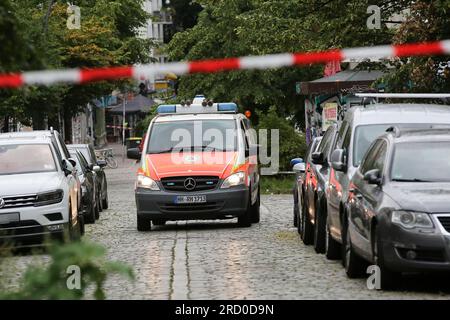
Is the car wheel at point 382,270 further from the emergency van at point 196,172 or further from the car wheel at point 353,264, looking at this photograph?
the emergency van at point 196,172

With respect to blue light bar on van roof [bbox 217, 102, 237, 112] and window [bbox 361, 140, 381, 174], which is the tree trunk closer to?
blue light bar on van roof [bbox 217, 102, 237, 112]

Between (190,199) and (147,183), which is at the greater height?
(147,183)

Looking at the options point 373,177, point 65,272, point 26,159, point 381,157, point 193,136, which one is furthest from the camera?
point 193,136

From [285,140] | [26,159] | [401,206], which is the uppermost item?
[401,206]

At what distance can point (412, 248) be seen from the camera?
11938mm

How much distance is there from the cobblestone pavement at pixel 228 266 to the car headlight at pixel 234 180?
727 mm

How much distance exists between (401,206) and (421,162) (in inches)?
52.6

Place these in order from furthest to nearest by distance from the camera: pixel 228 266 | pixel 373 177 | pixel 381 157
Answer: pixel 228 266 → pixel 381 157 → pixel 373 177

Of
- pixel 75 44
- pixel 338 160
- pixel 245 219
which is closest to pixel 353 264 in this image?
pixel 338 160

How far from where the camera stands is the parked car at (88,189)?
1001 inches

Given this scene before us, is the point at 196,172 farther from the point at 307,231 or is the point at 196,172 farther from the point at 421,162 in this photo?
the point at 421,162

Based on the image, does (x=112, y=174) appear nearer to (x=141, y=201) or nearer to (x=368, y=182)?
(x=141, y=201)

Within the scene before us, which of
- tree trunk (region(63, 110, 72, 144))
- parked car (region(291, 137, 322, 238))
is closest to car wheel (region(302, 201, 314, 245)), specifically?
parked car (region(291, 137, 322, 238))

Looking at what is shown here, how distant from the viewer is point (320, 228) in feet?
55.9
